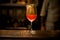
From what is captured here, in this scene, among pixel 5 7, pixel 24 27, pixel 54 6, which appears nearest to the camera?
pixel 54 6

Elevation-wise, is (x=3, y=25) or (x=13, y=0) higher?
(x=13, y=0)

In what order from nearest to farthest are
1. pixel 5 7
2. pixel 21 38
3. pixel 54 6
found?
1. pixel 21 38
2. pixel 54 6
3. pixel 5 7

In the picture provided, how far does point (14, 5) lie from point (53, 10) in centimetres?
80

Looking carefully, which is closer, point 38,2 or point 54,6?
point 54,6

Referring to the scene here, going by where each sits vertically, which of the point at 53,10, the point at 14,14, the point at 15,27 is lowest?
the point at 15,27

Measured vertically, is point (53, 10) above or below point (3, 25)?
above

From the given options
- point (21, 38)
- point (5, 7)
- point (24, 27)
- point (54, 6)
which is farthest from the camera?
point (5, 7)

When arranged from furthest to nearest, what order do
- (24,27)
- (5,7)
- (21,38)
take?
(5,7) → (24,27) → (21,38)

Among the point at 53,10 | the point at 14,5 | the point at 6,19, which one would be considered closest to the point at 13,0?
the point at 14,5

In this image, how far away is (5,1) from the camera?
2.63 m

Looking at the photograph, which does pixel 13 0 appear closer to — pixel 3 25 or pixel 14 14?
pixel 14 14

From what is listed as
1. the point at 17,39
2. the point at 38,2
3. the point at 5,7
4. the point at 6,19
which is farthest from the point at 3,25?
the point at 17,39

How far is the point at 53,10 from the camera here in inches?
79.0

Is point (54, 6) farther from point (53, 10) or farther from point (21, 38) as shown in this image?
point (21, 38)
